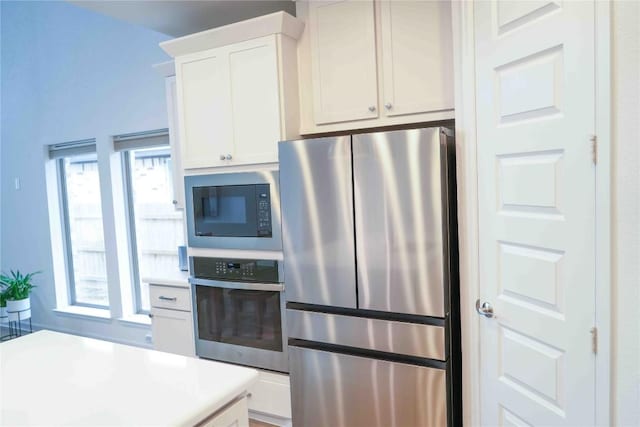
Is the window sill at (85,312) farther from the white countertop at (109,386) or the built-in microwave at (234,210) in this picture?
the white countertop at (109,386)

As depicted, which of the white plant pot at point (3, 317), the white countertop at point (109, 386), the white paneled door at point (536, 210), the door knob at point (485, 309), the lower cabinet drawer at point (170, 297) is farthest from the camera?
the white plant pot at point (3, 317)

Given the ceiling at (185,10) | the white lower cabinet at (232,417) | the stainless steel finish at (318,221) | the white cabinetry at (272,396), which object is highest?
the ceiling at (185,10)

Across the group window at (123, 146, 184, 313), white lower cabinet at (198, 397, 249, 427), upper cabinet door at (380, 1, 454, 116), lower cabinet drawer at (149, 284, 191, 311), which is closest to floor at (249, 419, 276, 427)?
lower cabinet drawer at (149, 284, 191, 311)

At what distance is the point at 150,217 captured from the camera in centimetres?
404

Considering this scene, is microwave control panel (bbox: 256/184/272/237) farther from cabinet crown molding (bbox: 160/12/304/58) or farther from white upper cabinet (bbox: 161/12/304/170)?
cabinet crown molding (bbox: 160/12/304/58)

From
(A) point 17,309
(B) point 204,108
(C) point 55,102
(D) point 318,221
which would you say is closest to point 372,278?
(D) point 318,221

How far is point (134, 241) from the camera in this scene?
Answer: 418cm

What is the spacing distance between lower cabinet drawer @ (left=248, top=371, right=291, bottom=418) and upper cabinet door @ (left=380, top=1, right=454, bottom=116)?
5.27ft

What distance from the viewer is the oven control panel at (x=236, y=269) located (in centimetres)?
246

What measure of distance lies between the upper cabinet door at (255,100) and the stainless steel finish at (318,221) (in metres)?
0.21

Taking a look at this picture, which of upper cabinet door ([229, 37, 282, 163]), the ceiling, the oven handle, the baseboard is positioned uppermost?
the ceiling

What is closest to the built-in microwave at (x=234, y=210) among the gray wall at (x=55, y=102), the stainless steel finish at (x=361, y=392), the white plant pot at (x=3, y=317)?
the stainless steel finish at (x=361, y=392)

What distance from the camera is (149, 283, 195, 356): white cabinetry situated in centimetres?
286

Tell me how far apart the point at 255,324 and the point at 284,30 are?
166 cm
